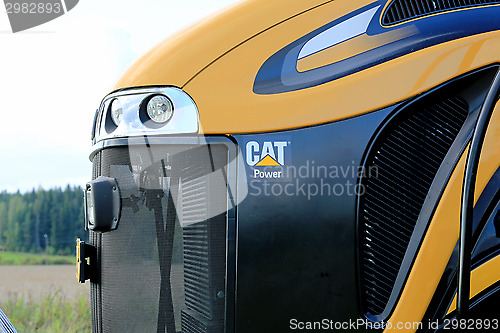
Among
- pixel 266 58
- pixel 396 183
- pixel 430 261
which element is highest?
pixel 266 58

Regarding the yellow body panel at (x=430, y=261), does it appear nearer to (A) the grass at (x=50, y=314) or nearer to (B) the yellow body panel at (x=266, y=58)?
(B) the yellow body panel at (x=266, y=58)

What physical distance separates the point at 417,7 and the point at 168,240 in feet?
4.34

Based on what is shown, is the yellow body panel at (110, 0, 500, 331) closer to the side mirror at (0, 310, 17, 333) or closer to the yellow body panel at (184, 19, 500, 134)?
the yellow body panel at (184, 19, 500, 134)

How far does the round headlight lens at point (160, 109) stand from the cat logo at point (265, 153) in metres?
0.32

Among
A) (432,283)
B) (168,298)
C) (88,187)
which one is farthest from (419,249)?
(88,187)

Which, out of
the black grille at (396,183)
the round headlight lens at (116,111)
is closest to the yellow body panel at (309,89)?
the black grille at (396,183)

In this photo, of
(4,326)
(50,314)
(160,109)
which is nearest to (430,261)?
(160,109)

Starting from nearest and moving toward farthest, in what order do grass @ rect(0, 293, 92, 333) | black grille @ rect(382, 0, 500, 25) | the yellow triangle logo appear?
the yellow triangle logo, black grille @ rect(382, 0, 500, 25), grass @ rect(0, 293, 92, 333)

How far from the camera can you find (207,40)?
2.09 meters

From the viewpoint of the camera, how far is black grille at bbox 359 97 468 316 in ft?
6.74

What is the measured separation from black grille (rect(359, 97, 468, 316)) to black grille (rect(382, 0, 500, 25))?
354 millimetres

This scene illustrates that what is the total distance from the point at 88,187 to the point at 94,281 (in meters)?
0.42

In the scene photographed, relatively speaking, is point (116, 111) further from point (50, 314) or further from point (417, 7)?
point (50, 314)

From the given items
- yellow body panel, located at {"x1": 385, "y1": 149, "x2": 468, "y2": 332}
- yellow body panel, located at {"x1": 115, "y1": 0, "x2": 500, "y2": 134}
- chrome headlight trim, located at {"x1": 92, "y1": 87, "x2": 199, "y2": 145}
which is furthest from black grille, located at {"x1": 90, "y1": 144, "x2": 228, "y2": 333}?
yellow body panel, located at {"x1": 385, "y1": 149, "x2": 468, "y2": 332}
